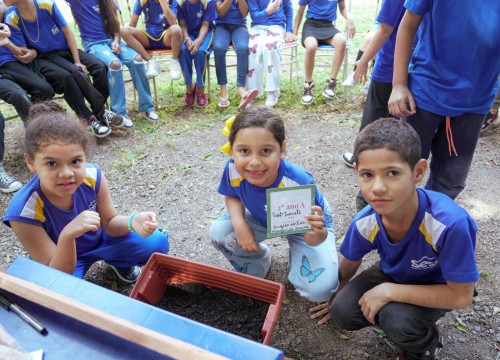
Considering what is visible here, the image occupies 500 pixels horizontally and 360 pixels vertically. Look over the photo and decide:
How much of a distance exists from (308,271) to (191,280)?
0.60 metres

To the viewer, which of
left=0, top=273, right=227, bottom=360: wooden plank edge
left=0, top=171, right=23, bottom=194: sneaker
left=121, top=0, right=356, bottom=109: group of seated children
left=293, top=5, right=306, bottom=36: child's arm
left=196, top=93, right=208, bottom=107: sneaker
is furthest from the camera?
left=293, top=5, right=306, bottom=36: child's arm

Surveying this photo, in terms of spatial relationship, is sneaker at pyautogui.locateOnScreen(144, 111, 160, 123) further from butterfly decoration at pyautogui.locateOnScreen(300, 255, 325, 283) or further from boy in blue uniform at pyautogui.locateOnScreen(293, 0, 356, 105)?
butterfly decoration at pyautogui.locateOnScreen(300, 255, 325, 283)

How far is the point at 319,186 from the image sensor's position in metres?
3.14

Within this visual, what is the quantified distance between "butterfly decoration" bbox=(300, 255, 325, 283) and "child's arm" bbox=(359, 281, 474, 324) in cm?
29

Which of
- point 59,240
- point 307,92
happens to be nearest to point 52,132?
point 59,240

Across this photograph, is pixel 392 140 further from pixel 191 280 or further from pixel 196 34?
pixel 196 34

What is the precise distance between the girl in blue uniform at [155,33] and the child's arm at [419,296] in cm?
367

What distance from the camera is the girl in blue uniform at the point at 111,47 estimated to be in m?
4.08

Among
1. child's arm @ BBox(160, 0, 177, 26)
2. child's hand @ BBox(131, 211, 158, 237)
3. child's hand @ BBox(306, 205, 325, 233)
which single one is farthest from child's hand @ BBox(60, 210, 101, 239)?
child's arm @ BBox(160, 0, 177, 26)

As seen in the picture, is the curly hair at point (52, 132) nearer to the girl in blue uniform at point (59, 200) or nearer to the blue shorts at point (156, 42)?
the girl in blue uniform at point (59, 200)

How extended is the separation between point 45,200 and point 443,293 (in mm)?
1778

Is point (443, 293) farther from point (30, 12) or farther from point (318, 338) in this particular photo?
point (30, 12)

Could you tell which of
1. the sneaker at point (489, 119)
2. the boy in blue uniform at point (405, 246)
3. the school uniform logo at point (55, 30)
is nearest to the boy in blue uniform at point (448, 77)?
the boy in blue uniform at point (405, 246)

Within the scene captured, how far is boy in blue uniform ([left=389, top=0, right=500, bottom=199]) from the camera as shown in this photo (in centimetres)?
161
